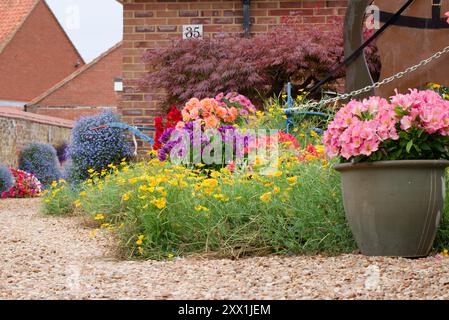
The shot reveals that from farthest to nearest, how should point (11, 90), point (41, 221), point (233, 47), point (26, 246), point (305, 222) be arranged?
point (11, 90)
point (233, 47)
point (41, 221)
point (26, 246)
point (305, 222)

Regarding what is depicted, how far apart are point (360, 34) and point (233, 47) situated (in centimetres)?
232

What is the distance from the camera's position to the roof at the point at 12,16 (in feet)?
100

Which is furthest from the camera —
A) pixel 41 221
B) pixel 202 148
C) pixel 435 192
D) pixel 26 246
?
pixel 41 221

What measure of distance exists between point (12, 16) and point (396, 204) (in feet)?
97.4

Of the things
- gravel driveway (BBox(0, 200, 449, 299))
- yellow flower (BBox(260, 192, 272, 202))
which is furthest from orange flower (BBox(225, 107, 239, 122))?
yellow flower (BBox(260, 192, 272, 202))

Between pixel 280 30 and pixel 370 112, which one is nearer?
pixel 370 112

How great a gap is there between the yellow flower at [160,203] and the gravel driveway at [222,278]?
0.43 metres

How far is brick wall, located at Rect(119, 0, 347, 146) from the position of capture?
11.2 metres

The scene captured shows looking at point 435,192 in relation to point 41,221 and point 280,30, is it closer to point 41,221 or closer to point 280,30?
point 41,221

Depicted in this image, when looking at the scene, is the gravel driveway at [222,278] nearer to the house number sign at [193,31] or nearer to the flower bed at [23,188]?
the house number sign at [193,31]

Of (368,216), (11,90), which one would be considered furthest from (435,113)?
(11,90)

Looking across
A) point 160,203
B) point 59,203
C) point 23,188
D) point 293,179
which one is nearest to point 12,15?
point 23,188

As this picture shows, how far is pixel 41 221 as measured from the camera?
8.53m

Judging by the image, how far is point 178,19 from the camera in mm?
11227
